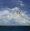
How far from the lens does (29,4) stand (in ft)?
5.71

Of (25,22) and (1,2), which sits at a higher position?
(1,2)

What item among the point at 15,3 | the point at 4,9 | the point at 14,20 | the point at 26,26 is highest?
the point at 15,3

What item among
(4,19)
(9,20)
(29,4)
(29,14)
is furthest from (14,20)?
(29,4)

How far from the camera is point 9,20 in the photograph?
170 centimetres

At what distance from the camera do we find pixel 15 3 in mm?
1728

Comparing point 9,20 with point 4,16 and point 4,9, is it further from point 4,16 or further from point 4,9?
point 4,9

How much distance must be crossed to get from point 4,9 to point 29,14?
532 mm

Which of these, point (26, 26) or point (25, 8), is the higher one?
point (25, 8)

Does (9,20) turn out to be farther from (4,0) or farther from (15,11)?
(4,0)

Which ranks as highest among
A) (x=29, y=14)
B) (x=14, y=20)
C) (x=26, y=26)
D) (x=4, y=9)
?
(x=4, y=9)

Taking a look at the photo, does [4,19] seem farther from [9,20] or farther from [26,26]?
[26,26]

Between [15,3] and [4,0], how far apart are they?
0.25 meters

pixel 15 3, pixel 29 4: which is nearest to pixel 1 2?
pixel 15 3

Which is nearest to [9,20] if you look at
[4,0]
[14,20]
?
[14,20]
